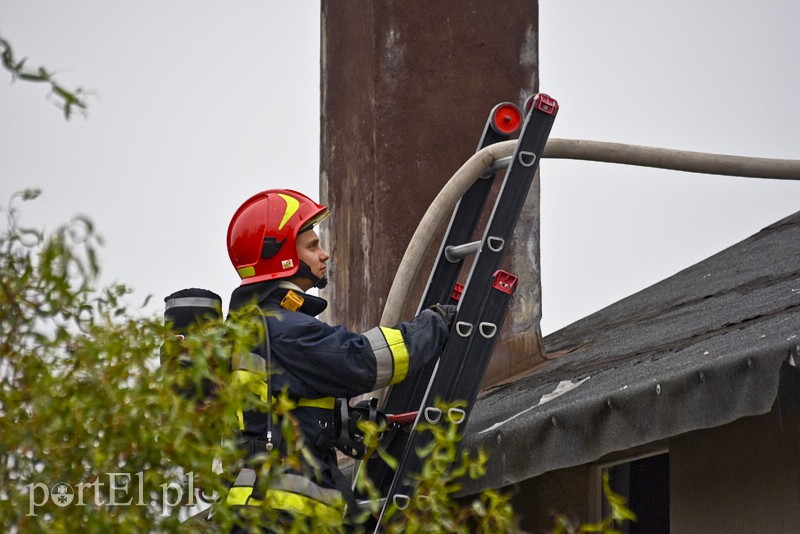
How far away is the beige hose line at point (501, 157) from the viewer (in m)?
5.02

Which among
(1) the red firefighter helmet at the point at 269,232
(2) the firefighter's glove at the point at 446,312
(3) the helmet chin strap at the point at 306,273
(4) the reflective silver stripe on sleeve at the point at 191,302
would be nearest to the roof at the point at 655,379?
(2) the firefighter's glove at the point at 446,312

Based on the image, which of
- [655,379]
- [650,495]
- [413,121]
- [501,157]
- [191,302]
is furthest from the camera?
[413,121]

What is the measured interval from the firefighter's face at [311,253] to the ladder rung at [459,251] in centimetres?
53

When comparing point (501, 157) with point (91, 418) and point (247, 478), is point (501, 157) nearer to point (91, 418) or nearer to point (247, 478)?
point (247, 478)

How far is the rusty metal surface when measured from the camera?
6902 mm

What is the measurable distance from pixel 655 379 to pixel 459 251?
115 cm

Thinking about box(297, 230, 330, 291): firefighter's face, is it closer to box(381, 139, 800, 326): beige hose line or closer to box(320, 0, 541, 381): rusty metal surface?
box(381, 139, 800, 326): beige hose line

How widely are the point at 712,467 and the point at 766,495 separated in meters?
0.27

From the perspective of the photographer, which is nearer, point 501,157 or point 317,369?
point 317,369

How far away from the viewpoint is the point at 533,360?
22.0ft

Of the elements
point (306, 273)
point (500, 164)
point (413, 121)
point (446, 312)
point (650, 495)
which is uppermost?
point (413, 121)

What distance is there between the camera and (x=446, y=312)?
181 inches

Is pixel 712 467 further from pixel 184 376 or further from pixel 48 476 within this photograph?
pixel 48 476

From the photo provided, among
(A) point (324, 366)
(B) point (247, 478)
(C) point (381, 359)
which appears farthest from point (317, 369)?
(B) point (247, 478)
